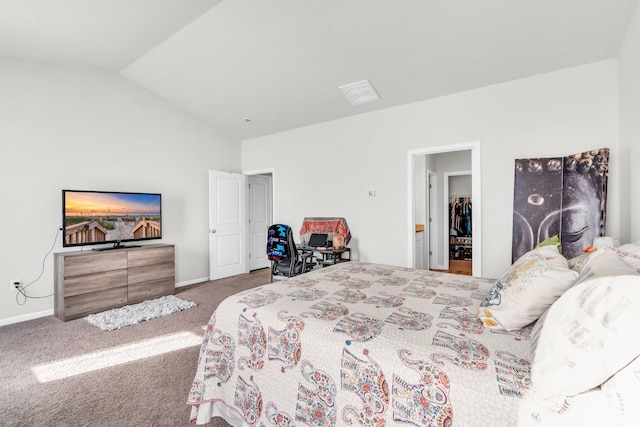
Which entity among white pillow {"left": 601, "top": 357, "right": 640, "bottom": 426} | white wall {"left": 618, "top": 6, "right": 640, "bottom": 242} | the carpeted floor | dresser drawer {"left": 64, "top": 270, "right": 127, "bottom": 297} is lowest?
the carpeted floor

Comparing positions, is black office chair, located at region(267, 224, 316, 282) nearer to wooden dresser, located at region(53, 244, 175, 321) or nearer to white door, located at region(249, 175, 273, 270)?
wooden dresser, located at region(53, 244, 175, 321)

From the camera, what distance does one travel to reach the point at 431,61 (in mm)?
3109

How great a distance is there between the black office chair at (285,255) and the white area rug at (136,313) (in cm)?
126

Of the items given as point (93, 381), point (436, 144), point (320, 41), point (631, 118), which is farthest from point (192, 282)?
point (631, 118)

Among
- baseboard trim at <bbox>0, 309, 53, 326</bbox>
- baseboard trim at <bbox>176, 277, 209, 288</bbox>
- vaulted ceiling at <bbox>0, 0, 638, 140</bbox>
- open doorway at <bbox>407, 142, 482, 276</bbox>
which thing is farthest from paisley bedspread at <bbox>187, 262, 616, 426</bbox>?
baseboard trim at <bbox>176, 277, 209, 288</bbox>

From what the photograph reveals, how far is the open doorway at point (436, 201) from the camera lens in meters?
3.50

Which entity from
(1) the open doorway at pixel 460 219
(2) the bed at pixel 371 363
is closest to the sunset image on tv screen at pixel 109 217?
(2) the bed at pixel 371 363

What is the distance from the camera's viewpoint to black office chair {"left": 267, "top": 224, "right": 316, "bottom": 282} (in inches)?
166

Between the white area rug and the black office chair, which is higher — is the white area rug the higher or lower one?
the lower one

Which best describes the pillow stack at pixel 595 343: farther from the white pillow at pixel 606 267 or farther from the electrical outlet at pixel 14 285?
the electrical outlet at pixel 14 285

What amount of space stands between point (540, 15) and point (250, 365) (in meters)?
3.42

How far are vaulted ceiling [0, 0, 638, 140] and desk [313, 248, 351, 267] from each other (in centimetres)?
212

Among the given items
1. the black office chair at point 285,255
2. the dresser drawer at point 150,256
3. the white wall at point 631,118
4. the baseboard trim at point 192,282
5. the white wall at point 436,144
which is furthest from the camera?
the baseboard trim at point 192,282

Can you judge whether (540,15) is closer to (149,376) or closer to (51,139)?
(149,376)
